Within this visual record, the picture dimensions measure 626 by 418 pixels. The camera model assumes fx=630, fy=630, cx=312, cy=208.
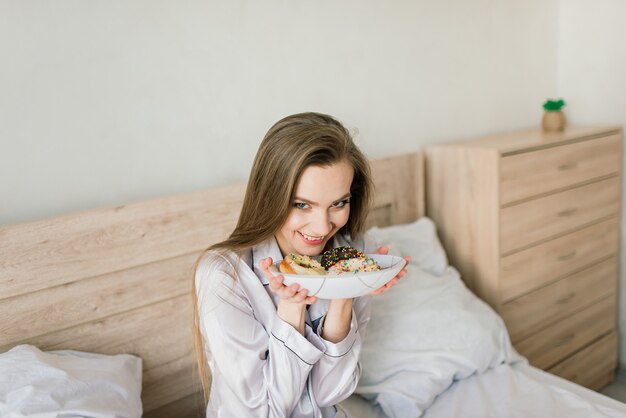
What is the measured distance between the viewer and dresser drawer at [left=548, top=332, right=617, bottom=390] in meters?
2.54

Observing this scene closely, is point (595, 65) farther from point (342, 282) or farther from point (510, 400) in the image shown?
point (342, 282)

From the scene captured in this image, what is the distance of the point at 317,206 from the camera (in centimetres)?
127

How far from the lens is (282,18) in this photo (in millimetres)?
1964

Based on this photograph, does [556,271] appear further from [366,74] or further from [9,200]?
[9,200]

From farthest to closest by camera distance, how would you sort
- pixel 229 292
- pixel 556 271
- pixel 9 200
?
1. pixel 556 271
2. pixel 9 200
3. pixel 229 292

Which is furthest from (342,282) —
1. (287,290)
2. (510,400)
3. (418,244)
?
(418,244)

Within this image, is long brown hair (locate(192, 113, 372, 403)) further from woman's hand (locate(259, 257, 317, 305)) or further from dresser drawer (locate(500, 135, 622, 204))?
dresser drawer (locate(500, 135, 622, 204))

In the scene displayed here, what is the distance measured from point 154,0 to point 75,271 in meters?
0.75

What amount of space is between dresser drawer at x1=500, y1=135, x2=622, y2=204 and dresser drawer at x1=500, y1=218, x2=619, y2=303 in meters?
0.21

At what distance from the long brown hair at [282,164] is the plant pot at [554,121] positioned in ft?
5.04

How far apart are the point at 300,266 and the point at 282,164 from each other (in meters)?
0.21

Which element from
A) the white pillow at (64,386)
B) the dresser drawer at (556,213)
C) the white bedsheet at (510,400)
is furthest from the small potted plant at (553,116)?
the white pillow at (64,386)

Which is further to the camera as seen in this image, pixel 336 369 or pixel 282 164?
pixel 336 369

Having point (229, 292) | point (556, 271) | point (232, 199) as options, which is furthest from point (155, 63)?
point (556, 271)
